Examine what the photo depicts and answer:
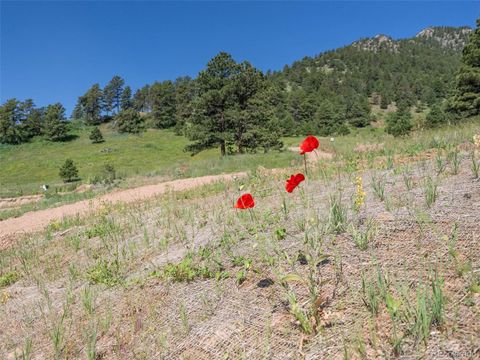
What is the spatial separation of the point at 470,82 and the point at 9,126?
2406 inches

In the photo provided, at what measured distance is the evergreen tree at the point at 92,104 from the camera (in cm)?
7306

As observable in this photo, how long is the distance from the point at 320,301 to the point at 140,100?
89.5 metres

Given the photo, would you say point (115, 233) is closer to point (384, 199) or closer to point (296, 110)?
point (384, 199)

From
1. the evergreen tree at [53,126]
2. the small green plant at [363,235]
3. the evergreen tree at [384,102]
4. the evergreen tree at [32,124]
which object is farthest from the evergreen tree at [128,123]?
the small green plant at [363,235]

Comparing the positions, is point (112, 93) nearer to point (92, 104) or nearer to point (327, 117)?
point (92, 104)

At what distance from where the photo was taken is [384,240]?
Answer: 2436mm

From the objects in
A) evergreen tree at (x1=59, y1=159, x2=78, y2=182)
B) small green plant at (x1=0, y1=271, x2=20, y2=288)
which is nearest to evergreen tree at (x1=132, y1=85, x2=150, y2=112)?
evergreen tree at (x1=59, y1=159, x2=78, y2=182)

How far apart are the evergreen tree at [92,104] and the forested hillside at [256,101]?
8.1 inches

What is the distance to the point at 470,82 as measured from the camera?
77.9ft

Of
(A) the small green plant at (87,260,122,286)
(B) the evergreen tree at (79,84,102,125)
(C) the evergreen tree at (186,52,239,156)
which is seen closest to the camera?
(A) the small green plant at (87,260,122,286)

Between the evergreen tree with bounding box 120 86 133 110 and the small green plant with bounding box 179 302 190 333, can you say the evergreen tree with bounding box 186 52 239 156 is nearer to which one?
the small green plant with bounding box 179 302 190 333

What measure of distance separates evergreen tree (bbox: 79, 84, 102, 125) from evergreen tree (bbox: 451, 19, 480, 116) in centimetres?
6714

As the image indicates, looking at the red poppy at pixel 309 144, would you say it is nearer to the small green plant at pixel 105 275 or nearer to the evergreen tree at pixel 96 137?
the small green plant at pixel 105 275

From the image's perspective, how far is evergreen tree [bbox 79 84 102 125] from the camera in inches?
2876
